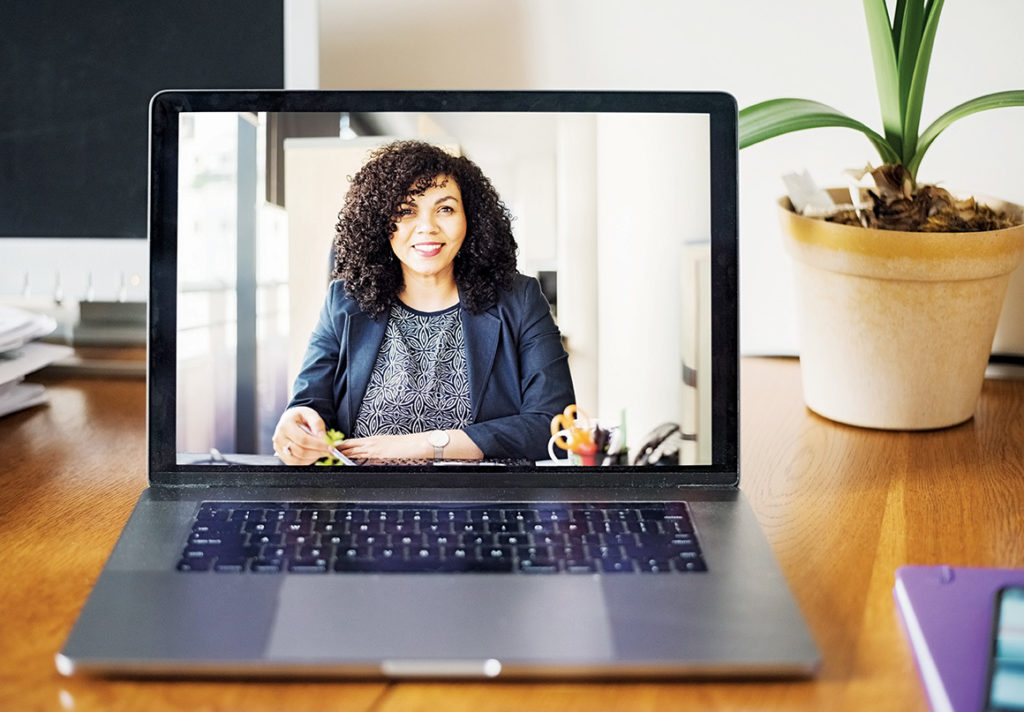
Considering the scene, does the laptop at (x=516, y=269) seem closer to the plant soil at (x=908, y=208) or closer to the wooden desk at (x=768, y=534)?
the wooden desk at (x=768, y=534)

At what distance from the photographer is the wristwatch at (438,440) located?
0.67m

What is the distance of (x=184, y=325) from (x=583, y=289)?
0.95ft

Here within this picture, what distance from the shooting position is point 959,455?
77 cm

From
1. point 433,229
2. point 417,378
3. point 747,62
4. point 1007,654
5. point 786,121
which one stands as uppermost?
point 747,62

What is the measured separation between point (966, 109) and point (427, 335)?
50cm

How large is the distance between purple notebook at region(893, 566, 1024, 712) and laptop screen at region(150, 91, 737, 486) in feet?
0.59

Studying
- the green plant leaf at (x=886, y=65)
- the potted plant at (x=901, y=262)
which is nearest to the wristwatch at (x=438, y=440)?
the potted plant at (x=901, y=262)

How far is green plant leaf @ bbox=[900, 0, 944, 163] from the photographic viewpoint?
0.77 m

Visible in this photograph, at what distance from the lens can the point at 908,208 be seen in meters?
0.79

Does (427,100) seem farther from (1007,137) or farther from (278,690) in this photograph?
(1007,137)

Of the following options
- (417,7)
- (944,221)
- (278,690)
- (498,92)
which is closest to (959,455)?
(944,221)

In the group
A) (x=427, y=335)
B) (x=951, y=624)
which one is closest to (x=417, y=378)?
(x=427, y=335)

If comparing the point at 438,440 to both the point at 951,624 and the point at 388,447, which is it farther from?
the point at 951,624

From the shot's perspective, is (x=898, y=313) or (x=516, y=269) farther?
(x=898, y=313)
